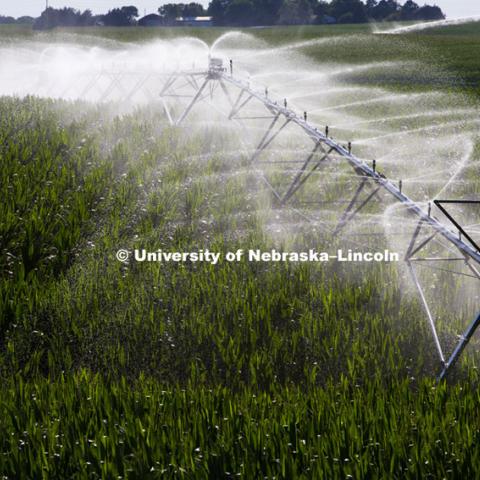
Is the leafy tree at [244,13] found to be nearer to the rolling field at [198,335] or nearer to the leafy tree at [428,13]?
the leafy tree at [428,13]

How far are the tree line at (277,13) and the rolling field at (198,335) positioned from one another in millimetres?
76009

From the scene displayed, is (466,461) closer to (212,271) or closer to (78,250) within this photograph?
(212,271)

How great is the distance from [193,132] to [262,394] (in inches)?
371

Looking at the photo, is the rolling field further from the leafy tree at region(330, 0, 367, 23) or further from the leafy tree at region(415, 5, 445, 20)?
the leafy tree at region(330, 0, 367, 23)

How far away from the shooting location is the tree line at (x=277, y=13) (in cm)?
8788

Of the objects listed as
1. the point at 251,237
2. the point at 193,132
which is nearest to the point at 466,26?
the point at 193,132

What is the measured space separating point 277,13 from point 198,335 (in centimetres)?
9169

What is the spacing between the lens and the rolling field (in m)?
4.70

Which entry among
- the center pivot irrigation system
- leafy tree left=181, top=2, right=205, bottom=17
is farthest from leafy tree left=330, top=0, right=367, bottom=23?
the center pivot irrigation system

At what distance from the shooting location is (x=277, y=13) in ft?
312

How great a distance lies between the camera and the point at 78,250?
8523 mm

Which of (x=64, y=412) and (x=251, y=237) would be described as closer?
(x=64, y=412)

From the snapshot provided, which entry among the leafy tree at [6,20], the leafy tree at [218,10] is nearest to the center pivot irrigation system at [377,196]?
the leafy tree at [218,10]

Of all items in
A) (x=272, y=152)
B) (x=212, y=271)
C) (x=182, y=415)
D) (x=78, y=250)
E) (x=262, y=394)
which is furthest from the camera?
(x=272, y=152)
